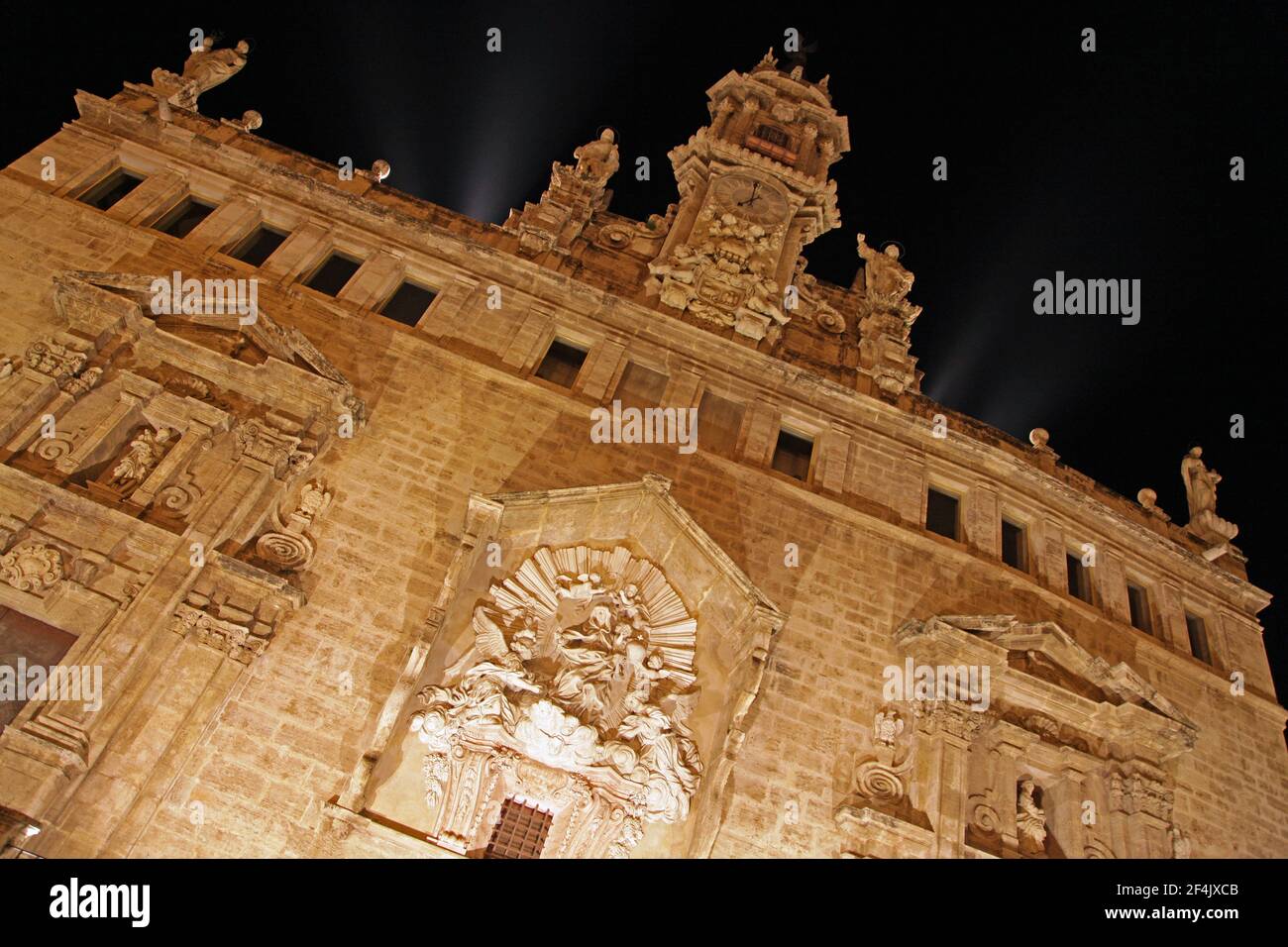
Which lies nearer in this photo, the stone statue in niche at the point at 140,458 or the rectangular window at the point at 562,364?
the stone statue in niche at the point at 140,458

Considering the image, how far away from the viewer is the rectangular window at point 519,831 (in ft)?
36.4

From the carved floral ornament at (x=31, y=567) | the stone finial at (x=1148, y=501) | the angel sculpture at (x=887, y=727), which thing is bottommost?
the carved floral ornament at (x=31, y=567)

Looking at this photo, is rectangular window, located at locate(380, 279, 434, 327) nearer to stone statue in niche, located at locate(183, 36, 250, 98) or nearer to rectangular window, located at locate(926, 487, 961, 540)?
stone statue in niche, located at locate(183, 36, 250, 98)

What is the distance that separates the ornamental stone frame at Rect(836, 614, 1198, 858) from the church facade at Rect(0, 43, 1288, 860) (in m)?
0.06

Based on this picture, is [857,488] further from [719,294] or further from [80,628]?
[80,628]

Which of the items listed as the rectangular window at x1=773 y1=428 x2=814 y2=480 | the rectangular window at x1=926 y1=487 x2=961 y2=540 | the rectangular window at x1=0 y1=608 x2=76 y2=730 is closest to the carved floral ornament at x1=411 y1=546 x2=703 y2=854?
the rectangular window at x1=773 y1=428 x2=814 y2=480

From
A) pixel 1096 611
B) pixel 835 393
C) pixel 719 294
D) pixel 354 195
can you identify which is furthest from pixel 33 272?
pixel 1096 611

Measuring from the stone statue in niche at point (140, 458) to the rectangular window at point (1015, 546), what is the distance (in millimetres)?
14126

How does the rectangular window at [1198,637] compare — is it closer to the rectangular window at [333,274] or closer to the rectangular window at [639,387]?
the rectangular window at [639,387]

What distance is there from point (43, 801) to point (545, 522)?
6.68 m

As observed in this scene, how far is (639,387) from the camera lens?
1655 cm

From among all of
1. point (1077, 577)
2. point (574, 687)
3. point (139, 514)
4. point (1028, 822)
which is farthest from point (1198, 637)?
point (139, 514)

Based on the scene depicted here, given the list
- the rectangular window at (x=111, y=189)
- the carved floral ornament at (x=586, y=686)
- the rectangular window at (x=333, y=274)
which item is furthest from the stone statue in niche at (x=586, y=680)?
the rectangular window at (x=111, y=189)

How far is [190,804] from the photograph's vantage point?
10.4 meters
